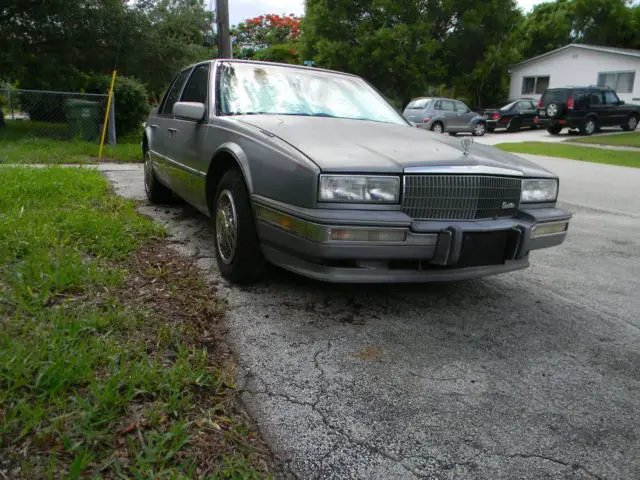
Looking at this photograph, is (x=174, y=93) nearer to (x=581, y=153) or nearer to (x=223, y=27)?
(x=223, y=27)

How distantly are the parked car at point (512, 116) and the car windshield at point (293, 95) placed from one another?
19855 mm

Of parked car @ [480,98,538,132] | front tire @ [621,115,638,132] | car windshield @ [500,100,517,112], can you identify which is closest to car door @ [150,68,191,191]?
parked car @ [480,98,538,132]

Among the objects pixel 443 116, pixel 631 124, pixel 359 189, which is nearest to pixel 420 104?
pixel 443 116

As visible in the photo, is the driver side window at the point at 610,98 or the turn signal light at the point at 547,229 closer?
the turn signal light at the point at 547,229

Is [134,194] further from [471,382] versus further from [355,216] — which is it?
[471,382]

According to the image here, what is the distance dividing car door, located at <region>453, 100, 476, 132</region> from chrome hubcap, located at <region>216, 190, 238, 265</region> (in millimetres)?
19339

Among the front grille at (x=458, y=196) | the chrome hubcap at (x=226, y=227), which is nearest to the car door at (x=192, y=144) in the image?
the chrome hubcap at (x=226, y=227)

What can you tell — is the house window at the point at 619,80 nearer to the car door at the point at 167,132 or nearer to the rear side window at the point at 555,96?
the rear side window at the point at 555,96

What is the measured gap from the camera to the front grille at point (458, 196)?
2.90m

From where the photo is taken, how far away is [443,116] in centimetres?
2091

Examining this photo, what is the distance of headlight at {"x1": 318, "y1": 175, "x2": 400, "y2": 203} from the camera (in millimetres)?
2783

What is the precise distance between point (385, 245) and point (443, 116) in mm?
19220

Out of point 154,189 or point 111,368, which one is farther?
point 154,189

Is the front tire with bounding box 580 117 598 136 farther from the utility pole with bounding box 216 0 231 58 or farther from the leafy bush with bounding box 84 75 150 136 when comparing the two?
the leafy bush with bounding box 84 75 150 136
